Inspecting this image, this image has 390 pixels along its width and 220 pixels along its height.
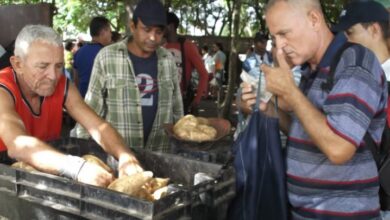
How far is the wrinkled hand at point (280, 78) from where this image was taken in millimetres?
1686

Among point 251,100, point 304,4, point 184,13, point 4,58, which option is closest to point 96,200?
point 251,100

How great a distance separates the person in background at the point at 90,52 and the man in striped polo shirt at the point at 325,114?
4030 mm

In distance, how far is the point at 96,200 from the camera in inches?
60.6

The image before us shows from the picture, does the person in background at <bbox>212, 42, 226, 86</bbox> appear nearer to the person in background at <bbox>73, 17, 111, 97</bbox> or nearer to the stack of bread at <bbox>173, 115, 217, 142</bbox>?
the person in background at <bbox>73, 17, 111, 97</bbox>

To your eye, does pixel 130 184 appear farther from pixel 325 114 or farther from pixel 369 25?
pixel 369 25

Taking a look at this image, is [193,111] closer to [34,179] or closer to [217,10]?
[34,179]

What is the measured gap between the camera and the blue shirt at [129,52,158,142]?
3.37 metres

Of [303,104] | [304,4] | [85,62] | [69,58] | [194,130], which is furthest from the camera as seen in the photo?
[69,58]

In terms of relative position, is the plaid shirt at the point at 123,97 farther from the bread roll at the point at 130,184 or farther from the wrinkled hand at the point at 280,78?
the wrinkled hand at the point at 280,78

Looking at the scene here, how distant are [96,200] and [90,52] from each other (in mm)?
4362

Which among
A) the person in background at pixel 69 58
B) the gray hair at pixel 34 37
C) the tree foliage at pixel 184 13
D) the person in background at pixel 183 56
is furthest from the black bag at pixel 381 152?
the tree foliage at pixel 184 13

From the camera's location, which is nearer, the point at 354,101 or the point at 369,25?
the point at 354,101

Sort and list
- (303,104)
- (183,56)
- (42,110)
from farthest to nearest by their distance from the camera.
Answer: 1. (183,56)
2. (42,110)
3. (303,104)

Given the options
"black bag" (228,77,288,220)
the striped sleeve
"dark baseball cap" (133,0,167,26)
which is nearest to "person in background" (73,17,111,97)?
"dark baseball cap" (133,0,167,26)
